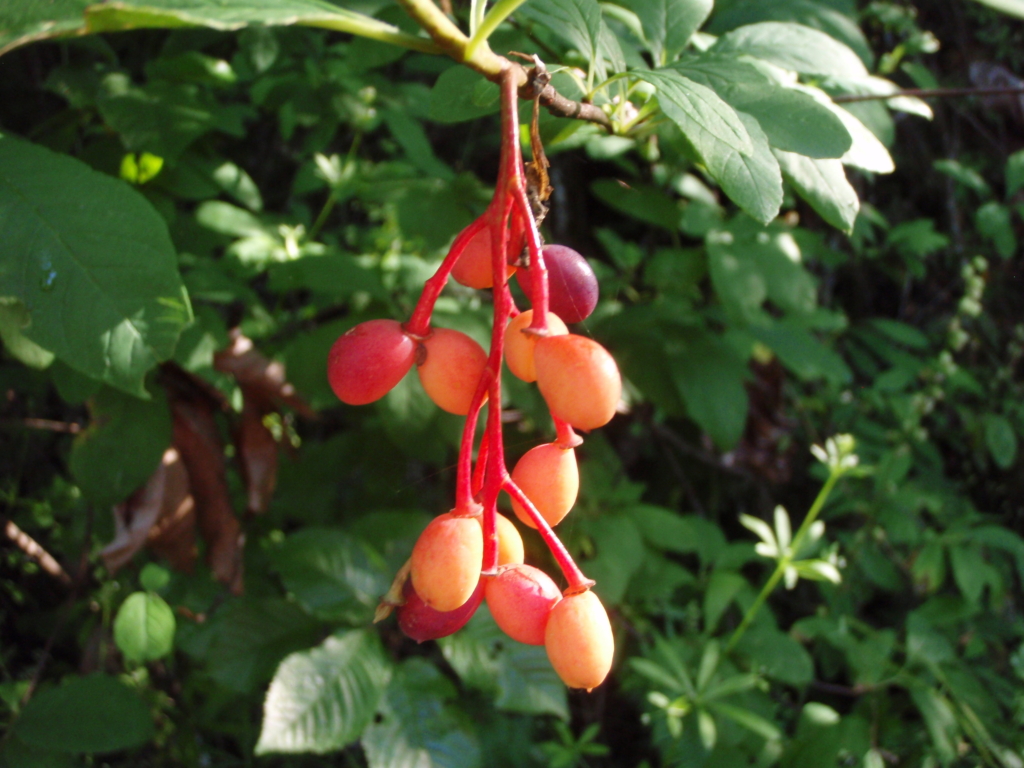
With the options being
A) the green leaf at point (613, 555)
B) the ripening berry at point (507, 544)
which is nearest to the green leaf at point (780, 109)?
the ripening berry at point (507, 544)

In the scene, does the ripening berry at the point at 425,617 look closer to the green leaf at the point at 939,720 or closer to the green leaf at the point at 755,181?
the green leaf at the point at 755,181

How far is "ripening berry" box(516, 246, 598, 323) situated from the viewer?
0.56 metres

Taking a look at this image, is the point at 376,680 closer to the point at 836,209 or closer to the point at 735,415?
the point at 735,415

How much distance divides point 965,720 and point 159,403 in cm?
157

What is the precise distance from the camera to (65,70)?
122 cm

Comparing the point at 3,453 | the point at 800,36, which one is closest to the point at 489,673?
the point at 800,36

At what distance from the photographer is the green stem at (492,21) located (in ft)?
1.46

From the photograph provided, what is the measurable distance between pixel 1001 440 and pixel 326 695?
5.68 ft

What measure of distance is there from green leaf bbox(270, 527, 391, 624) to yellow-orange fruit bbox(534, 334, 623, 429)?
963mm

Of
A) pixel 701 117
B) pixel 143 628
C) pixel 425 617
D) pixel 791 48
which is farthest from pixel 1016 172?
pixel 143 628

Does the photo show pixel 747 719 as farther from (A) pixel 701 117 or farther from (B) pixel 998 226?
(B) pixel 998 226

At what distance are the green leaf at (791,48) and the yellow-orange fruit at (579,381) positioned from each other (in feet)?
1.87

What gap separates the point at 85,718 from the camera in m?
1.25

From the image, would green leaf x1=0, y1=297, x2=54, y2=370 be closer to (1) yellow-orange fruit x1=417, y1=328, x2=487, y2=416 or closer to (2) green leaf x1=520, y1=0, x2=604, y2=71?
(1) yellow-orange fruit x1=417, y1=328, x2=487, y2=416
